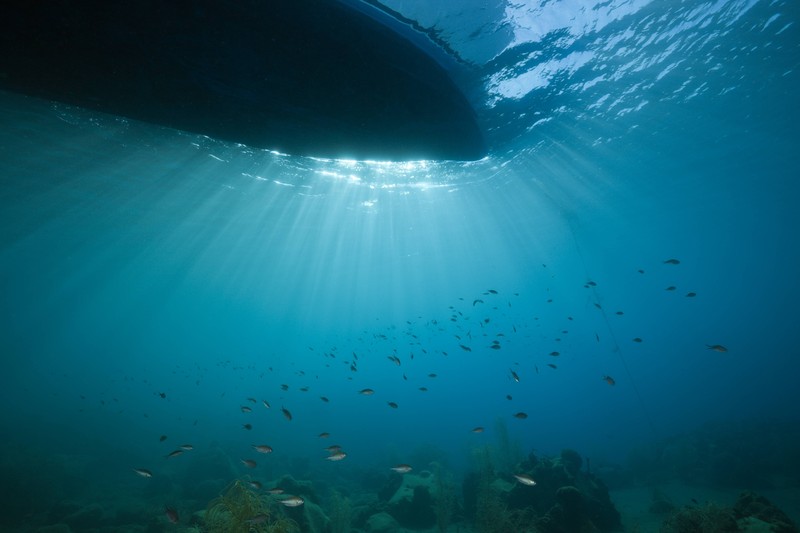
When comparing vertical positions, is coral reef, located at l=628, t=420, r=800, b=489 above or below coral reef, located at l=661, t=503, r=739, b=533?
above

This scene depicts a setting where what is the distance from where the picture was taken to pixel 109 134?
15.6 m

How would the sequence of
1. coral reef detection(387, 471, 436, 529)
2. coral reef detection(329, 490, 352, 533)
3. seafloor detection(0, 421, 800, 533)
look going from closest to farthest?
seafloor detection(0, 421, 800, 533)
coral reef detection(329, 490, 352, 533)
coral reef detection(387, 471, 436, 529)

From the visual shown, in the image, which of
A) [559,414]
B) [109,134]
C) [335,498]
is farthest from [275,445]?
[559,414]

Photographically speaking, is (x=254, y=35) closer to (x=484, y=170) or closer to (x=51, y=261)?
(x=484, y=170)

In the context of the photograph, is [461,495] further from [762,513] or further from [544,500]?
[762,513]

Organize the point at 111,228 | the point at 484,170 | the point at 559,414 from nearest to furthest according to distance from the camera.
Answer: the point at 484,170
the point at 111,228
the point at 559,414

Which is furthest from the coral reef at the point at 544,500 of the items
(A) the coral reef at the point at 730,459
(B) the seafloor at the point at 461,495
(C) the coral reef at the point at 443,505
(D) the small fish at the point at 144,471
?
(A) the coral reef at the point at 730,459

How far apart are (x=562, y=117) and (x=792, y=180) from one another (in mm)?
40241

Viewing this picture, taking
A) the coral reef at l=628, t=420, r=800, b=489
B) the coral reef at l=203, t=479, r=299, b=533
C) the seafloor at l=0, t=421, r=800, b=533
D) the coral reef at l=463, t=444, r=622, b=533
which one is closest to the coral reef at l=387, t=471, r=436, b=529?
the seafloor at l=0, t=421, r=800, b=533

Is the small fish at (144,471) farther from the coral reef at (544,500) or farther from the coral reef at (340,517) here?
the coral reef at (544,500)

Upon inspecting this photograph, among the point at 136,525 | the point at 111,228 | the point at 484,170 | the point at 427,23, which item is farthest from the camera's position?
the point at 111,228

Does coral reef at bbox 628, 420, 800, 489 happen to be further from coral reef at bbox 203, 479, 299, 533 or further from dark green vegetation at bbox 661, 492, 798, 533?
coral reef at bbox 203, 479, 299, 533

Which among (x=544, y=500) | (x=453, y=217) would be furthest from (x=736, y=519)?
(x=453, y=217)

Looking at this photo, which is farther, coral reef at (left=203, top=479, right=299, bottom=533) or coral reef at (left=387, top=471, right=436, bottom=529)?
coral reef at (left=387, top=471, right=436, bottom=529)
